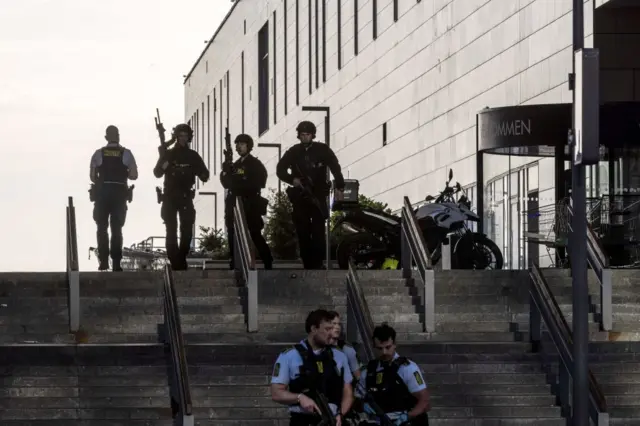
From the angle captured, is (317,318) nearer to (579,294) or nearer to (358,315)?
(579,294)

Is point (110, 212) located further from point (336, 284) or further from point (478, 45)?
point (478, 45)

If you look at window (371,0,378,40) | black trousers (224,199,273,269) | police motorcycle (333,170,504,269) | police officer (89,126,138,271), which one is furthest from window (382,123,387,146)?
police officer (89,126,138,271)

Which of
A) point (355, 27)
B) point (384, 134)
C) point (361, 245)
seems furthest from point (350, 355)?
point (355, 27)

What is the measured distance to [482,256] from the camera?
26.1m

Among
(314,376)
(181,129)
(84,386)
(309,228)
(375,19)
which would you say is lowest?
(84,386)

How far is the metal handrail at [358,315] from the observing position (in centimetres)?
1794

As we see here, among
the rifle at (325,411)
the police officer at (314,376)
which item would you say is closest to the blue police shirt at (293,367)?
the police officer at (314,376)

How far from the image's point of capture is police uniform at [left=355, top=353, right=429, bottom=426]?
11883mm

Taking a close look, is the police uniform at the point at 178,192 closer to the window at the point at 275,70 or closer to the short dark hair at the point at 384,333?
the short dark hair at the point at 384,333

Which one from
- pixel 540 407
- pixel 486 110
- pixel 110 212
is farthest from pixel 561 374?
pixel 486 110

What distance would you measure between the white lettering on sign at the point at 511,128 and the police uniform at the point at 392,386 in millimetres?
21741

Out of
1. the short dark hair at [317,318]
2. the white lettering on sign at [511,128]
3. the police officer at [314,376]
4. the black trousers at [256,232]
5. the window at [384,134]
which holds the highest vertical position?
the window at [384,134]

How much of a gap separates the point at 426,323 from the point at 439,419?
282cm

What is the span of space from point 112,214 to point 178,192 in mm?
829
